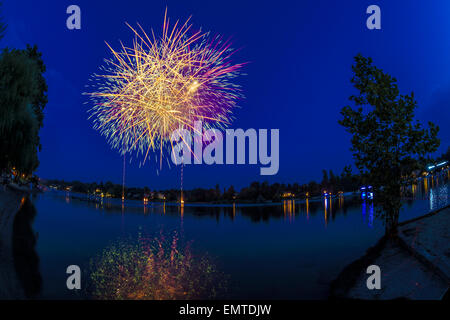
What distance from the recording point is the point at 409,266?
31.4 ft

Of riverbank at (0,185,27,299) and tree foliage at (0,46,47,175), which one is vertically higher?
tree foliage at (0,46,47,175)

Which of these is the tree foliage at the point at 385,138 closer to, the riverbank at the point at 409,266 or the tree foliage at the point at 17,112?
the riverbank at the point at 409,266

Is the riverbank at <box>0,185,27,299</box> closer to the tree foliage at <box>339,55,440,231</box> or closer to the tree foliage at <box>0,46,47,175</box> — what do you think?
the tree foliage at <box>0,46,47,175</box>

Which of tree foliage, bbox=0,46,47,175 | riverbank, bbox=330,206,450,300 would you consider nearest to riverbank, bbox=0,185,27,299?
tree foliage, bbox=0,46,47,175

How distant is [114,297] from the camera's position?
31.0 ft

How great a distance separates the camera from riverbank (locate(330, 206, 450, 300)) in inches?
312

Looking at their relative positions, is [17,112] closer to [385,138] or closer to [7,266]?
[7,266]

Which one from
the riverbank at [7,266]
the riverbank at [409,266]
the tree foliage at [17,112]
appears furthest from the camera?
the tree foliage at [17,112]

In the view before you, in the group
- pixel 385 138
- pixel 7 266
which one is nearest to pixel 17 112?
pixel 7 266

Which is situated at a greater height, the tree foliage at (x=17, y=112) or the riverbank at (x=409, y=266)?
the tree foliage at (x=17, y=112)

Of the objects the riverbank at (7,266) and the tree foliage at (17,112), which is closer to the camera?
the riverbank at (7,266)

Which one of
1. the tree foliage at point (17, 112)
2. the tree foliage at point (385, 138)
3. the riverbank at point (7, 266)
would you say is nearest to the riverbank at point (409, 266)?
the tree foliage at point (385, 138)

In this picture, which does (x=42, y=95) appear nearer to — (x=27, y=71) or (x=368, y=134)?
(x=27, y=71)

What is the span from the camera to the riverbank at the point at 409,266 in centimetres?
793
